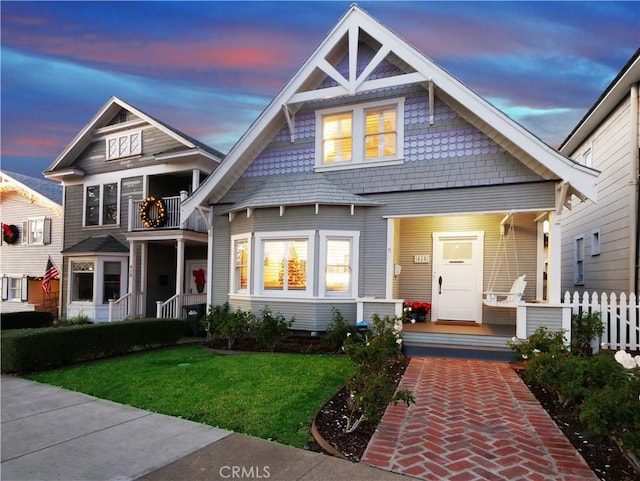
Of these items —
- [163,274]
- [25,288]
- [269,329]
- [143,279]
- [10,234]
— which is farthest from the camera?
[10,234]

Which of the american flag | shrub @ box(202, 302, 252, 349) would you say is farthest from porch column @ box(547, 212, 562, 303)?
the american flag

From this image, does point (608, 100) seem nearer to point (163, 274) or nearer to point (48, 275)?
point (163, 274)

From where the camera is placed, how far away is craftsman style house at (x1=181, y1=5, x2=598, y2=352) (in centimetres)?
916

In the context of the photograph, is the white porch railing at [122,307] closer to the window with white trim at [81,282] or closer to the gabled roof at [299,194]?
the window with white trim at [81,282]

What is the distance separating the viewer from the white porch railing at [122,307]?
14250 mm

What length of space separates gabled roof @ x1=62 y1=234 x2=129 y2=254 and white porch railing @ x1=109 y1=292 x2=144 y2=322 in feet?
6.14

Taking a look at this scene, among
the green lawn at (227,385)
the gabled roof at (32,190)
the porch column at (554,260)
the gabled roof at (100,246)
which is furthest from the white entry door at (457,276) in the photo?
the gabled roof at (32,190)

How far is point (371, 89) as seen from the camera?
976 centimetres

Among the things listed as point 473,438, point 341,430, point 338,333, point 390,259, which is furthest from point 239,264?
point 473,438

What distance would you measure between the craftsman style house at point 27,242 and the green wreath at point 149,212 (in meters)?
6.74

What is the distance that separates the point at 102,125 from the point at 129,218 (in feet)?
16.4

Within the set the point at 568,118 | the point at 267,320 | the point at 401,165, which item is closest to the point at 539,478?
the point at 267,320

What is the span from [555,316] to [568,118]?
53.9 ft

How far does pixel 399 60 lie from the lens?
10.0 m
